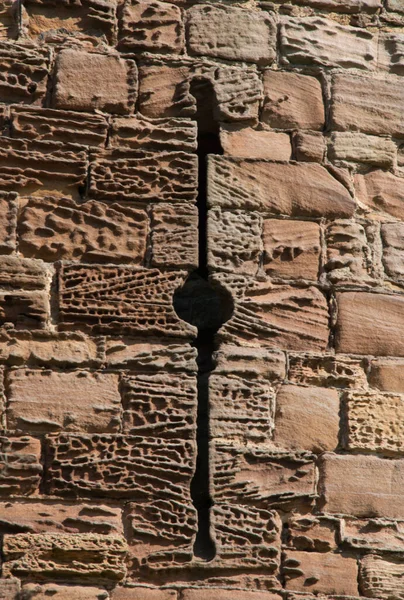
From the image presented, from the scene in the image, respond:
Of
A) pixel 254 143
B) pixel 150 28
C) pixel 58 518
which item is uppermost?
pixel 150 28

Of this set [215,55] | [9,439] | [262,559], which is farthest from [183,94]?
[262,559]

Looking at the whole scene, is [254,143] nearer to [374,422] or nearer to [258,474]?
[374,422]

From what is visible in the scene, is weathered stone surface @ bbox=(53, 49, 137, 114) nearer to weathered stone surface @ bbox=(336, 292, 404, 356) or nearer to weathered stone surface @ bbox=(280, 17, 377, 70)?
weathered stone surface @ bbox=(280, 17, 377, 70)

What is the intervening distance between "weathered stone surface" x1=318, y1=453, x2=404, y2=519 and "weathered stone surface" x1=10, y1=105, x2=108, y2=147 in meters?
1.85

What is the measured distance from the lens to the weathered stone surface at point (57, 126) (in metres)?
5.36

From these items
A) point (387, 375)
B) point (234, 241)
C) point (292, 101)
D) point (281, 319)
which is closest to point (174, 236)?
point (234, 241)

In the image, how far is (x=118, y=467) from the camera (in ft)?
16.3

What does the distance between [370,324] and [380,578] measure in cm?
118

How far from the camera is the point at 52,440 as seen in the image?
496cm

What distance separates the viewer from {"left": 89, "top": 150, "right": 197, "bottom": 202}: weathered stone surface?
5.35 meters

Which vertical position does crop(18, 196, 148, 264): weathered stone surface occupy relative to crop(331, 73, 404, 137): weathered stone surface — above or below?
below

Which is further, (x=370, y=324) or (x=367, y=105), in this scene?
(x=367, y=105)

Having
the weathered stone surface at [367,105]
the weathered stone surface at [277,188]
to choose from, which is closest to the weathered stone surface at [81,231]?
the weathered stone surface at [277,188]

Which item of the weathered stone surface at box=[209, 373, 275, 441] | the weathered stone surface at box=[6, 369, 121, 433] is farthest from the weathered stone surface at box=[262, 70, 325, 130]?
the weathered stone surface at box=[6, 369, 121, 433]
